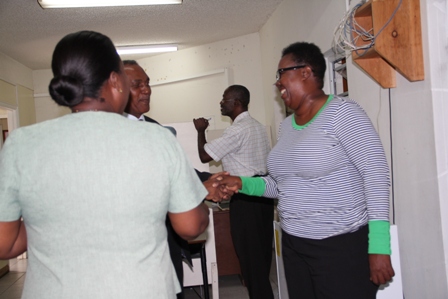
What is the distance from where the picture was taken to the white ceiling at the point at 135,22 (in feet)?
15.5

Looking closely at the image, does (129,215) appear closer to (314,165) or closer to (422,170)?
(314,165)

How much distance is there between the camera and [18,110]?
6684 millimetres

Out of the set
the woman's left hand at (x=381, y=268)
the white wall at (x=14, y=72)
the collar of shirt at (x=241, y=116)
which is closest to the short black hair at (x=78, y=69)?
the woman's left hand at (x=381, y=268)

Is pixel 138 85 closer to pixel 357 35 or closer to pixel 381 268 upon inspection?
pixel 357 35

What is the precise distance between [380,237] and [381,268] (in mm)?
109

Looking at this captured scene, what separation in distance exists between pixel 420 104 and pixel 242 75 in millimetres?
4347

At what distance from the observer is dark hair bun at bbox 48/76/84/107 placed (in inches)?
43.8

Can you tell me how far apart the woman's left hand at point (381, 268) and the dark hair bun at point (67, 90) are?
1.13 metres

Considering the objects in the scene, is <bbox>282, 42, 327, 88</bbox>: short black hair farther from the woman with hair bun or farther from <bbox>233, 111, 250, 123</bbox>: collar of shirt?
<bbox>233, 111, 250, 123</bbox>: collar of shirt

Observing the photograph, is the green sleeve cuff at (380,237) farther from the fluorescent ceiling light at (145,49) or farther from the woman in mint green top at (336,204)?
the fluorescent ceiling light at (145,49)

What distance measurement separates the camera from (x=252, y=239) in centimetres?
340

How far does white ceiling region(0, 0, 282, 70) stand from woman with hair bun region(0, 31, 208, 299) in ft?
12.2

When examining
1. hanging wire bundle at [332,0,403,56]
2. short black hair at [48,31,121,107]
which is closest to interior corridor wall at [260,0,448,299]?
hanging wire bundle at [332,0,403,56]

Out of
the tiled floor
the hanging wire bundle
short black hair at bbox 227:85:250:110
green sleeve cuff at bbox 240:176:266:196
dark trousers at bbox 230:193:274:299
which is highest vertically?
the hanging wire bundle
